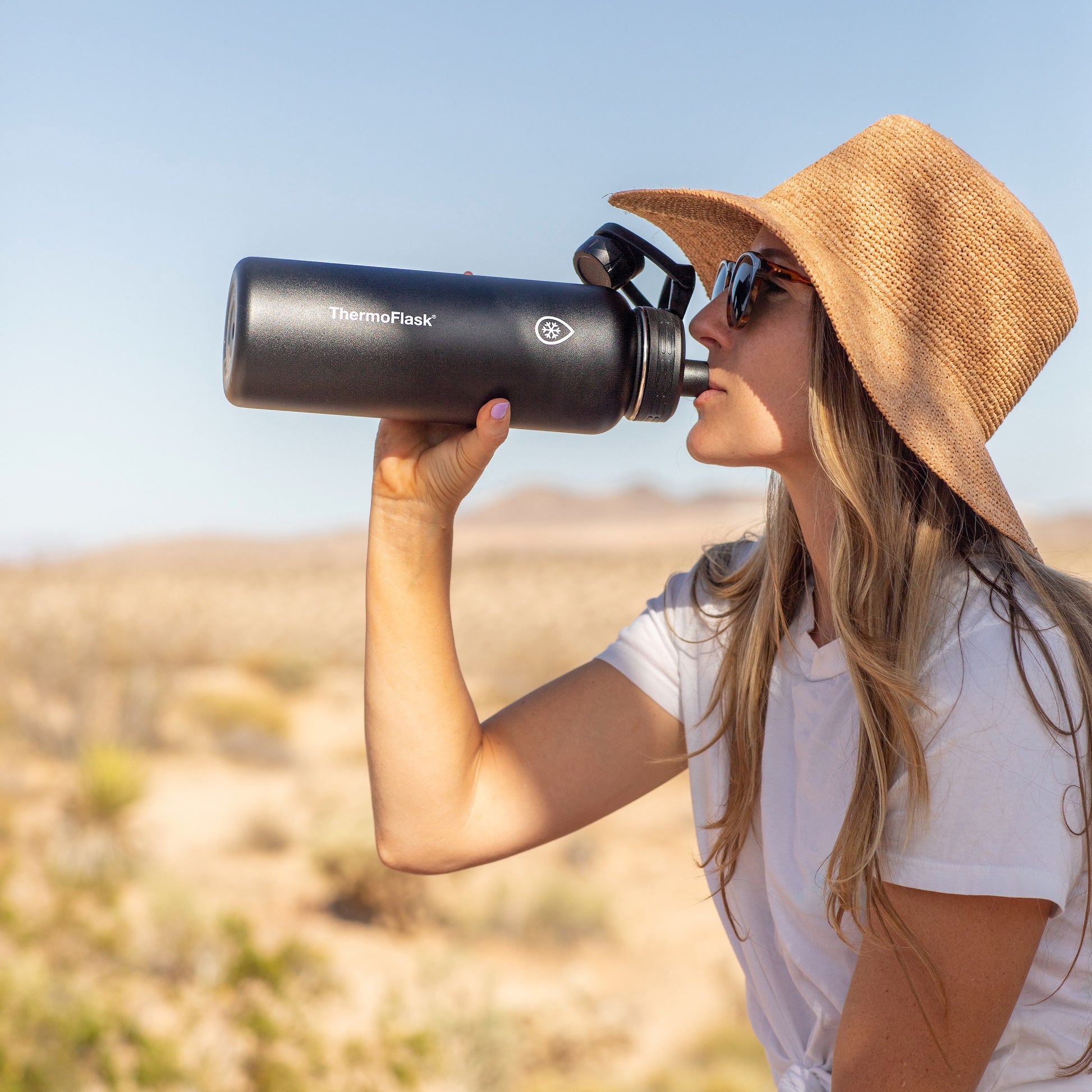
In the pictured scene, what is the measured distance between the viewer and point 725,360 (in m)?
1.57

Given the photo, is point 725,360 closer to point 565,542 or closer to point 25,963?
point 25,963

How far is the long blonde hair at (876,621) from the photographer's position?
129 centimetres

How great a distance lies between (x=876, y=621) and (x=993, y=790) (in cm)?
29

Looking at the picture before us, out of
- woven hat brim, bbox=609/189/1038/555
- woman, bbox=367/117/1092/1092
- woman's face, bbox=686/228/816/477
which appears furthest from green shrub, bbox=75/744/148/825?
woven hat brim, bbox=609/189/1038/555

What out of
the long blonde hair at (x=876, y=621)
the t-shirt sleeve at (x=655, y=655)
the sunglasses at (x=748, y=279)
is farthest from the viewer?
the t-shirt sleeve at (x=655, y=655)

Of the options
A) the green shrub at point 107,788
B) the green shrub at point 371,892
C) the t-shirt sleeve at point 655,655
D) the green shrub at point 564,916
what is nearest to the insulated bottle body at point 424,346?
the t-shirt sleeve at point 655,655

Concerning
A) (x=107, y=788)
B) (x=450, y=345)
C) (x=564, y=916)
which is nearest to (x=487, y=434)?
(x=450, y=345)

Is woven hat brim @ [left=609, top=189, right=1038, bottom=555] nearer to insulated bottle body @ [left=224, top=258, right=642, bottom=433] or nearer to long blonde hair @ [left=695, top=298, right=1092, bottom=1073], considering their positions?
long blonde hair @ [left=695, top=298, right=1092, bottom=1073]

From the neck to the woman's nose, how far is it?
0.74 ft

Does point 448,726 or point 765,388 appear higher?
point 765,388

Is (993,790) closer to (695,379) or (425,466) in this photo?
(695,379)

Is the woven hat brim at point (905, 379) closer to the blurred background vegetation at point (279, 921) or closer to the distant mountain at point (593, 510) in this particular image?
the blurred background vegetation at point (279, 921)

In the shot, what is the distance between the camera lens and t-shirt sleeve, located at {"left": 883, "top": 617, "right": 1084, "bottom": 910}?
1.18 metres

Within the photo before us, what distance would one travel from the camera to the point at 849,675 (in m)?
1.51
